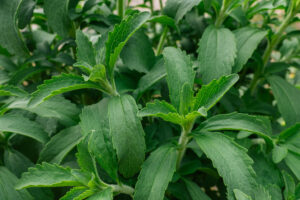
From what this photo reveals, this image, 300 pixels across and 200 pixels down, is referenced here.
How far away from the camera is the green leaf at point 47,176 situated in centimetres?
45

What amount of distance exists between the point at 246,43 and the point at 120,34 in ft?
0.88

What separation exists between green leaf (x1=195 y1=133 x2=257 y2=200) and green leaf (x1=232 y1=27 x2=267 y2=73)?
185 millimetres

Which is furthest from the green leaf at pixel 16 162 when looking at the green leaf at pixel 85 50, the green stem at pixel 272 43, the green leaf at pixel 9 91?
the green stem at pixel 272 43

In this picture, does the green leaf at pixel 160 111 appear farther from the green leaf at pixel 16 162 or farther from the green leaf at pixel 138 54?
the green leaf at pixel 16 162

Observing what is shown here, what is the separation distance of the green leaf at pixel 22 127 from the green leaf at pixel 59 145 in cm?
2

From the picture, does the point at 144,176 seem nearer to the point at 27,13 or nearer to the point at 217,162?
the point at 217,162

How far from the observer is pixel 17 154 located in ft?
2.00

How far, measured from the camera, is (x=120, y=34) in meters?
0.51

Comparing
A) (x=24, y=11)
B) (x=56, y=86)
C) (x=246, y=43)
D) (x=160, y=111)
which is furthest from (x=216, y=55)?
(x=24, y=11)

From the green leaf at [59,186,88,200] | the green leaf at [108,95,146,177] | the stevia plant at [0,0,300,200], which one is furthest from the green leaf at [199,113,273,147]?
the green leaf at [59,186,88,200]

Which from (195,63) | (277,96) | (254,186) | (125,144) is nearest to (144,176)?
(125,144)

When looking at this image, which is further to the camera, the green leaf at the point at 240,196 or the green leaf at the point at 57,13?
the green leaf at the point at 57,13

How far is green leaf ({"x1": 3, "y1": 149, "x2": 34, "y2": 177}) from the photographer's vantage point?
59cm

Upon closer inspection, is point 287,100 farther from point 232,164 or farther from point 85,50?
point 85,50
